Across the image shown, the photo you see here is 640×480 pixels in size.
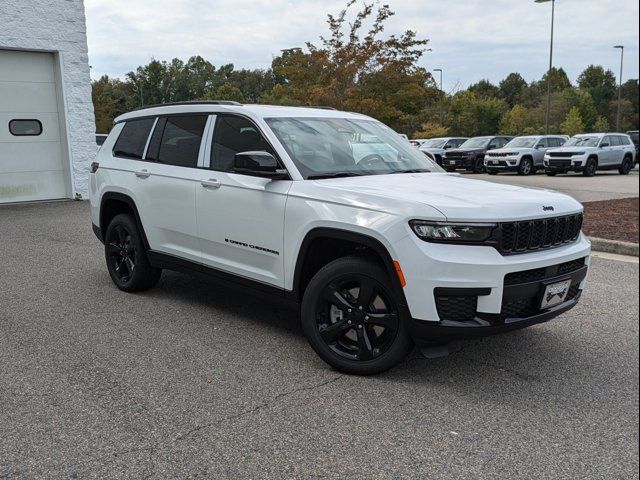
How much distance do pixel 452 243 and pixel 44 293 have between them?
4376 millimetres

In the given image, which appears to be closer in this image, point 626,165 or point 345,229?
point 345,229

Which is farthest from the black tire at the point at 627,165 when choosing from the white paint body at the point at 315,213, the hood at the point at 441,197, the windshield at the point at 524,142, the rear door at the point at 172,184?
the rear door at the point at 172,184

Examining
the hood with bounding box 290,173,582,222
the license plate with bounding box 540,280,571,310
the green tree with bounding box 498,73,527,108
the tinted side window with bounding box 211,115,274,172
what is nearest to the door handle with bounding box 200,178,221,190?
the tinted side window with bounding box 211,115,274,172

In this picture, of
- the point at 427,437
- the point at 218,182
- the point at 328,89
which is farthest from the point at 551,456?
the point at 328,89

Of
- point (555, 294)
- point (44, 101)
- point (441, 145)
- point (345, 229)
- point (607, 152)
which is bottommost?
point (555, 294)

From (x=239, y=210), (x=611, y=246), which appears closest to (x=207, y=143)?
(x=239, y=210)

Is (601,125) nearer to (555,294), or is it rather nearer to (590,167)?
(590,167)

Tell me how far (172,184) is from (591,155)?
70.1ft

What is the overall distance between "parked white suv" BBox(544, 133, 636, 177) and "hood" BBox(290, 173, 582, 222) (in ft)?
67.3

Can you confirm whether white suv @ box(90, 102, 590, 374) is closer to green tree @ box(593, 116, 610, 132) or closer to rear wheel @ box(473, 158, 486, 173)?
rear wheel @ box(473, 158, 486, 173)

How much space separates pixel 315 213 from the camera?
13.3 ft

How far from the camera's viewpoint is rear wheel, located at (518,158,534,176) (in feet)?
82.0

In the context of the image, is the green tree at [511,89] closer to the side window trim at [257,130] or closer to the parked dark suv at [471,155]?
the parked dark suv at [471,155]

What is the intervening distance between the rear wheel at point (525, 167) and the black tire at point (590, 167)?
7.76ft
